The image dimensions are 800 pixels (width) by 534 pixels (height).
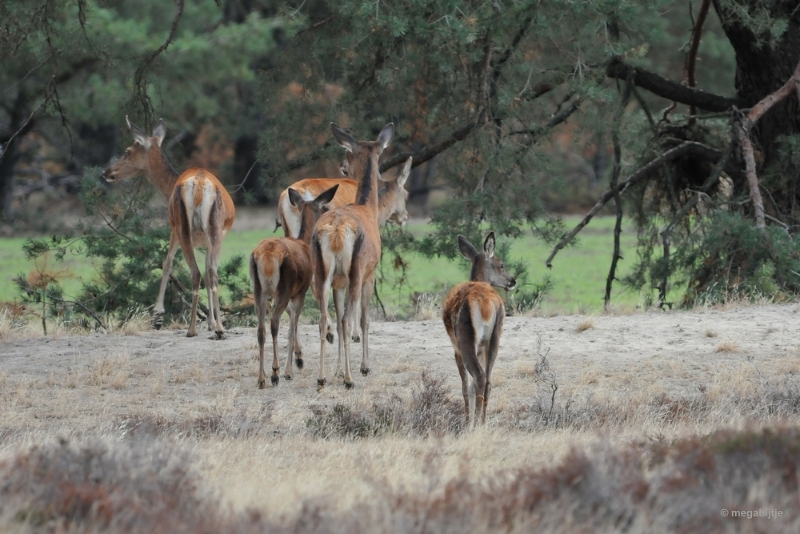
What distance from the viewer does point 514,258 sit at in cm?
2773

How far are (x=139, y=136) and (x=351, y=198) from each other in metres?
2.95

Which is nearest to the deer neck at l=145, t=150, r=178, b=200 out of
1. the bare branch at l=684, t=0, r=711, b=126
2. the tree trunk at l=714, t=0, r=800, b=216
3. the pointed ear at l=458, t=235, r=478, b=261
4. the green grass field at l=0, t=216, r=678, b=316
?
the green grass field at l=0, t=216, r=678, b=316

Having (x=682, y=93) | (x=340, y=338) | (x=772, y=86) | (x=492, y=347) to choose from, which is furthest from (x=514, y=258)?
(x=492, y=347)

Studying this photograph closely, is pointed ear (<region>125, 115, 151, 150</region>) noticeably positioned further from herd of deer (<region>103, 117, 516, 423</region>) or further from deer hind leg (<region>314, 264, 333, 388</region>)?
deer hind leg (<region>314, 264, 333, 388</region>)

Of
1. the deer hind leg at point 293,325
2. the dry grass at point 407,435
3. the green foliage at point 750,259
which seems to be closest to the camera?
the dry grass at point 407,435

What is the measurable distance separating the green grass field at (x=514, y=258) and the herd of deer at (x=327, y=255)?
495cm

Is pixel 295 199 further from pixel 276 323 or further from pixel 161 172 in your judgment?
pixel 161 172

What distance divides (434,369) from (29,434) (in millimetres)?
4092

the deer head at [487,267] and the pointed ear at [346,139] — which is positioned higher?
the pointed ear at [346,139]

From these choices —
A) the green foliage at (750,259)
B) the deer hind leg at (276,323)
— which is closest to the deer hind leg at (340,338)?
the deer hind leg at (276,323)

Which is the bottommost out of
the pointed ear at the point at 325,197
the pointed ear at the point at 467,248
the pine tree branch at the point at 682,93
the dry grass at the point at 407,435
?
the dry grass at the point at 407,435

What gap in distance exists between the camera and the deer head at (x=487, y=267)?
9680mm

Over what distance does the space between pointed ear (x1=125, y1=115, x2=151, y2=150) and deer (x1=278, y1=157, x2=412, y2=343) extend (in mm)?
2181

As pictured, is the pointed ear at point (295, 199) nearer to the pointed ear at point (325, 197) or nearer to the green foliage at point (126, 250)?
the pointed ear at point (325, 197)
